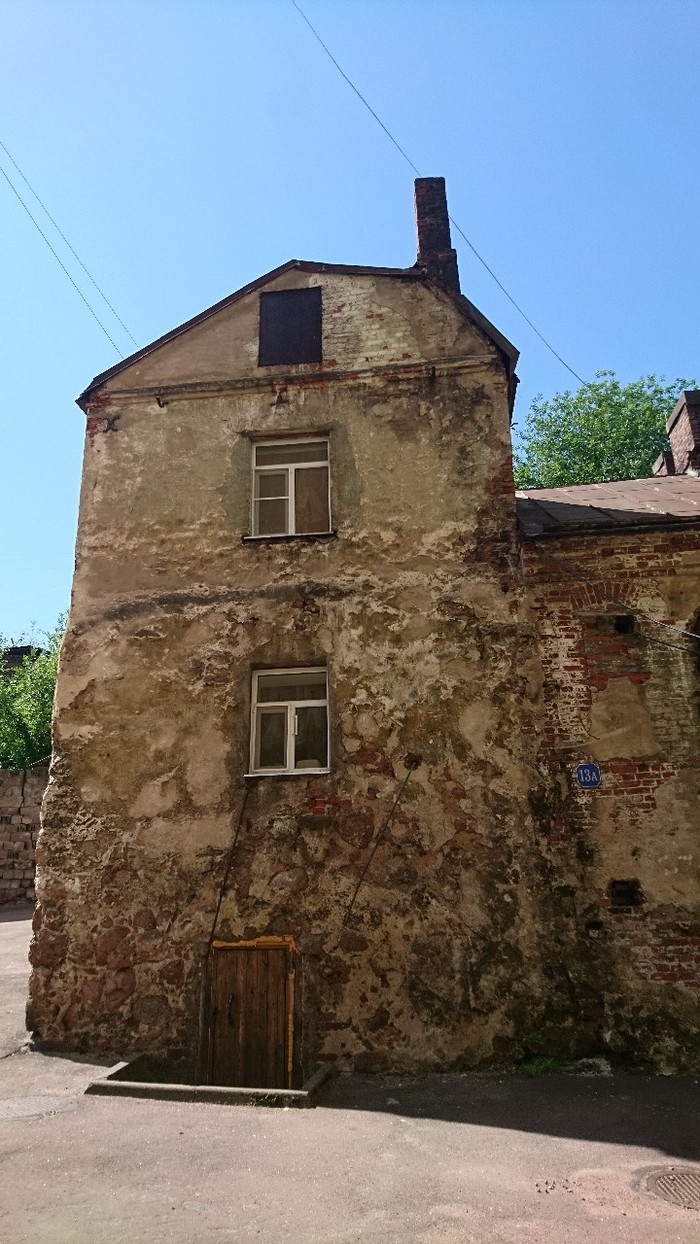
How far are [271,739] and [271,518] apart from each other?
106 inches

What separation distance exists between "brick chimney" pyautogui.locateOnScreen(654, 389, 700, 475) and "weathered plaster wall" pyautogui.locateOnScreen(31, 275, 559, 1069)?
12.5ft

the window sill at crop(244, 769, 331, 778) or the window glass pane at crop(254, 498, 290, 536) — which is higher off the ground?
the window glass pane at crop(254, 498, 290, 536)

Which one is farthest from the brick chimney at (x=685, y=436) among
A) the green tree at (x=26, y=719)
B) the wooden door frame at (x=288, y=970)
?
the green tree at (x=26, y=719)

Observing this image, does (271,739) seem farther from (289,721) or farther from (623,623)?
(623,623)

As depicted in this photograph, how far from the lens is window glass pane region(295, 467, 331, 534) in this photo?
9344 millimetres

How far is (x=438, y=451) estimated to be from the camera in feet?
30.1

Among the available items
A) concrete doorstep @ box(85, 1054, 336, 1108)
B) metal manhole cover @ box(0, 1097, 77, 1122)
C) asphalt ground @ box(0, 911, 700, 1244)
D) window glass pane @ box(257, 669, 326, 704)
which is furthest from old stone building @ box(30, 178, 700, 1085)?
metal manhole cover @ box(0, 1097, 77, 1122)

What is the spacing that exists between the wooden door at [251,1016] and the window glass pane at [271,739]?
182cm

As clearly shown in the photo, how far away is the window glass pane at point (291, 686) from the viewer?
870cm

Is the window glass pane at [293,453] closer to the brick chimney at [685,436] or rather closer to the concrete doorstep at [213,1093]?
the brick chimney at [685,436]

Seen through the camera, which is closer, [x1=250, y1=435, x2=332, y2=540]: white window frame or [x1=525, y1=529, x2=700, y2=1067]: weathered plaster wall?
[x1=525, y1=529, x2=700, y2=1067]: weathered plaster wall

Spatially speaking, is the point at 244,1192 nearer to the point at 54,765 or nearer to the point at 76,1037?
the point at 76,1037

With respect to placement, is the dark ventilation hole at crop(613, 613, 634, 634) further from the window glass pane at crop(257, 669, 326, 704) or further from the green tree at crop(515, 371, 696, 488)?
the green tree at crop(515, 371, 696, 488)

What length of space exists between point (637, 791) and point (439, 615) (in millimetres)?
2700
